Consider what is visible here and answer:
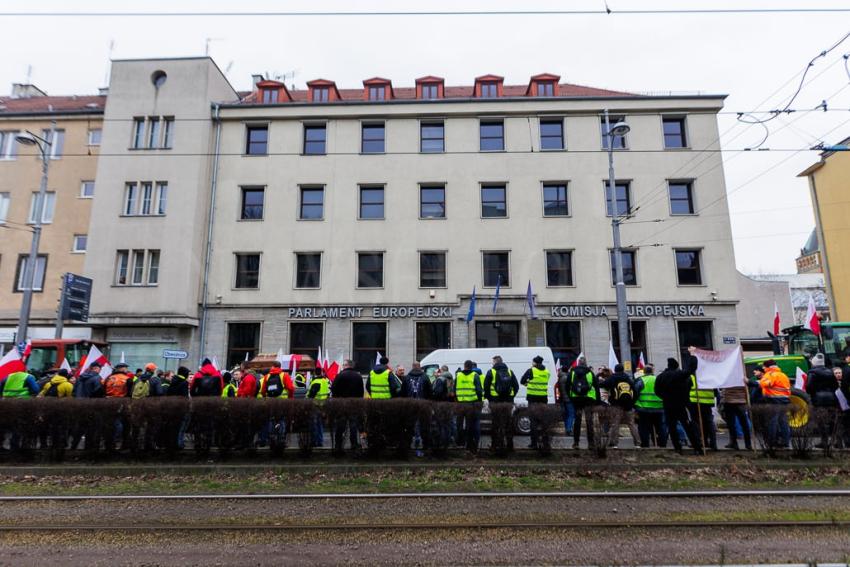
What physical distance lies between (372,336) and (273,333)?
4.96 m

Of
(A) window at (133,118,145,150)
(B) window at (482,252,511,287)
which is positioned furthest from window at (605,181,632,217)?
(A) window at (133,118,145,150)

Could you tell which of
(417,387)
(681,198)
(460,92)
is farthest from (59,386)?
(460,92)

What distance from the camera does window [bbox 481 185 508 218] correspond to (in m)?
25.8

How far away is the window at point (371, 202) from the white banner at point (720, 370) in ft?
59.9

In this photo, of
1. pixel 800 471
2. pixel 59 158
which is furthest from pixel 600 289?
pixel 59 158

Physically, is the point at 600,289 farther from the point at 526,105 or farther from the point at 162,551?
the point at 162,551

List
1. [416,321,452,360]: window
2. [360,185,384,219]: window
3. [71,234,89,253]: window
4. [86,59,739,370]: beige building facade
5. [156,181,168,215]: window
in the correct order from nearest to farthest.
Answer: [86,59,739,370]: beige building facade → [416,321,452,360]: window → [156,181,168,215]: window → [360,185,384,219]: window → [71,234,89,253]: window

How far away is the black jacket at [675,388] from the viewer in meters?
10.3

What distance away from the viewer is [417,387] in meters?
11.8

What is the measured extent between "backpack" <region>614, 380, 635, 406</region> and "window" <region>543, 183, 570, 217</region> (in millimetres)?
15350

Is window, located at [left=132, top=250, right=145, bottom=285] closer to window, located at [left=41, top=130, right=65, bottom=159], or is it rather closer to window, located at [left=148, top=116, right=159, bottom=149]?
window, located at [left=148, top=116, right=159, bottom=149]

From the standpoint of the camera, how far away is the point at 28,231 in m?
27.3

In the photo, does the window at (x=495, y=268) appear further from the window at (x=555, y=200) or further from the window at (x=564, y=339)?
the window at (x=555, y=200)

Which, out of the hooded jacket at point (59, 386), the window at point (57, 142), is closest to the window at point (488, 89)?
the hooded jacket at point (59, 386)
